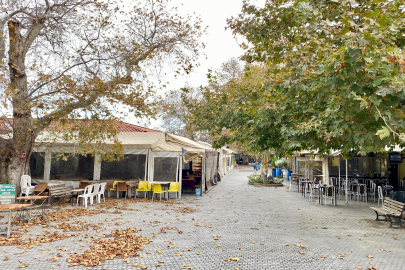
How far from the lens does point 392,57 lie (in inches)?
153

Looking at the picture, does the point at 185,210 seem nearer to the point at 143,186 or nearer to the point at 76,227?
the point at 143,186

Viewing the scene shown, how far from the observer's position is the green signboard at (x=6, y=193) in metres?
8.79

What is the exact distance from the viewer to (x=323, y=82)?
18.4 feet

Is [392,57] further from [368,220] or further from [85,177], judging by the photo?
[85,177]

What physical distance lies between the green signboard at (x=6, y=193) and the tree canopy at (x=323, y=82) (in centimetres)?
672

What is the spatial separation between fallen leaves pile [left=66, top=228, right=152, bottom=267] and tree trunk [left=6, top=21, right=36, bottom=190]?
612cm

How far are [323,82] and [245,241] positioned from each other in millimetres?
3860

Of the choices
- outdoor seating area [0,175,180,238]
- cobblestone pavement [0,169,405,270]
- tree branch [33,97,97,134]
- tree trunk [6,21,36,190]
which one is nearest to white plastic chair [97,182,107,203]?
outdoor seating area [0,175,180,238]

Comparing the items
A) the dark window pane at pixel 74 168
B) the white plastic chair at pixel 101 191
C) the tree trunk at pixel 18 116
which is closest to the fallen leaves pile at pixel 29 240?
the tree trunk at pixel 18 116

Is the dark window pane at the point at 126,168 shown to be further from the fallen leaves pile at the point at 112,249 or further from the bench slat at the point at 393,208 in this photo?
the bench slat at the point at 393,208

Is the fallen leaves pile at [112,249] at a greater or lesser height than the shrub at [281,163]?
lesser

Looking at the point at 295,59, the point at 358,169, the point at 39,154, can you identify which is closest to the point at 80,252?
the point at 295,59

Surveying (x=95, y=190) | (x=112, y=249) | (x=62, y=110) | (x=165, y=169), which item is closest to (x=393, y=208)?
(x=112, y=249)

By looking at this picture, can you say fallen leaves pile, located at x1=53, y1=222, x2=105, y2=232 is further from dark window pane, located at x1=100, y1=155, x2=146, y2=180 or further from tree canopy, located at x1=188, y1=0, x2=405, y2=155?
dark window pane, located at x1=100, y1=155, x2=146, y2=180
